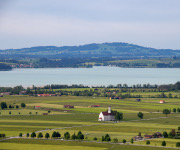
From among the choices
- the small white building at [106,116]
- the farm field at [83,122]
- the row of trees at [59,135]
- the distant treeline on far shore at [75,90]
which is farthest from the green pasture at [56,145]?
the distant treeline on far shore at [75,90]

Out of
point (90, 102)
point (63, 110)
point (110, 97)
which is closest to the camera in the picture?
point (63, 110)

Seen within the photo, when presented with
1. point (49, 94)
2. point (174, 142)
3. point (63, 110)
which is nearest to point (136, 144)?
point (174, 142)

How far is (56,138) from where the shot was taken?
200 ft

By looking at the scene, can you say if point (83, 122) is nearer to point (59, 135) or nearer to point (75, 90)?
point (59, 135)

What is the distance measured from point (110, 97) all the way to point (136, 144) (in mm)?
60953

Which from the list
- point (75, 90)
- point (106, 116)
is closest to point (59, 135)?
point (106, 116)

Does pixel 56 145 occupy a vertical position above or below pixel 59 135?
below

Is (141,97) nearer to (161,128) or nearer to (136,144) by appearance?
(161,128)

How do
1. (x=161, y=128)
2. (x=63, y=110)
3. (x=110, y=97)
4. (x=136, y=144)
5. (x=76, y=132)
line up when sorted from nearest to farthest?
1. (x=136, y=144)
2. (x=76, y=132)
3. (x=161, y=128)
4. (x=63, y=110)
5. (x=110, y=97)

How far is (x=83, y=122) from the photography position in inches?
2977

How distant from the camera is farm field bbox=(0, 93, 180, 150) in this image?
58.1 metres

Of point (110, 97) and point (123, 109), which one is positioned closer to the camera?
point (123, 109)

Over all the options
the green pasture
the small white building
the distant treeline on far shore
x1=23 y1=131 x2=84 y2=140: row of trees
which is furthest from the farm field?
the distant treeline on far shore

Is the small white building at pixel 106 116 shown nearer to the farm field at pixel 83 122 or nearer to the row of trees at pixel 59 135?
the farm field at pixel 83 122
